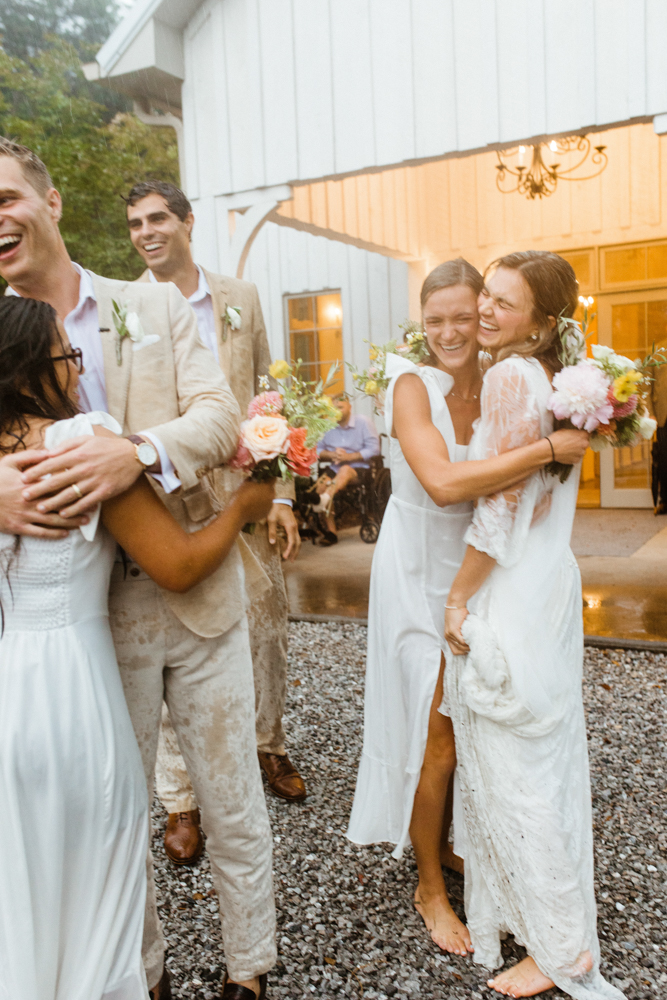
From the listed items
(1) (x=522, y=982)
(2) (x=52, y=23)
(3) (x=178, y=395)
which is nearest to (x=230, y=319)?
(3) (x=178, y=395)

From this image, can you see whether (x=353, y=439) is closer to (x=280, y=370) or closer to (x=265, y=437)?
(x=280, y=370)

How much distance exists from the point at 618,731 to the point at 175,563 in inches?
114

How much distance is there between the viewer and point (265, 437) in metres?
1.89

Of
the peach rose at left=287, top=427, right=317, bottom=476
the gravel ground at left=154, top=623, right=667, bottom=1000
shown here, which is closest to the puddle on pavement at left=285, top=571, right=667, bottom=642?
the gravel ground at left=154, top=623, right=667, bottom=1000

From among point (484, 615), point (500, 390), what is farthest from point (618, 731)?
point (500, 390)

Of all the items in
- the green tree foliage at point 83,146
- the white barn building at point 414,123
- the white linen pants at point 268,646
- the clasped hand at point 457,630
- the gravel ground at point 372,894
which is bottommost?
the gravel ground at point 372,894

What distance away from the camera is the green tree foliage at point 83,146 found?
565 inches

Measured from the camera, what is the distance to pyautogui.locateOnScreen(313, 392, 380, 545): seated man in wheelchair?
8.80 meters

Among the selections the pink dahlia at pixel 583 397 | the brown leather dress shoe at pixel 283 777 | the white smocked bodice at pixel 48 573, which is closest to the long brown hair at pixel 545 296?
the pink dahlia at pixel 583 397

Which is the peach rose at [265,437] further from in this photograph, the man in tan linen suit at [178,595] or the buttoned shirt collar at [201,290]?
the buttoned shirt collar at [201,290]

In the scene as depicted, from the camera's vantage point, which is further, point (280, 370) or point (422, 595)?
point (280, 370)

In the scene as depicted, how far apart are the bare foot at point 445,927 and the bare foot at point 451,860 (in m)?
0.25

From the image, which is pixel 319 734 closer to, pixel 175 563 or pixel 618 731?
pixel 618 731

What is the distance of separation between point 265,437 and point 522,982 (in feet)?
5.19
